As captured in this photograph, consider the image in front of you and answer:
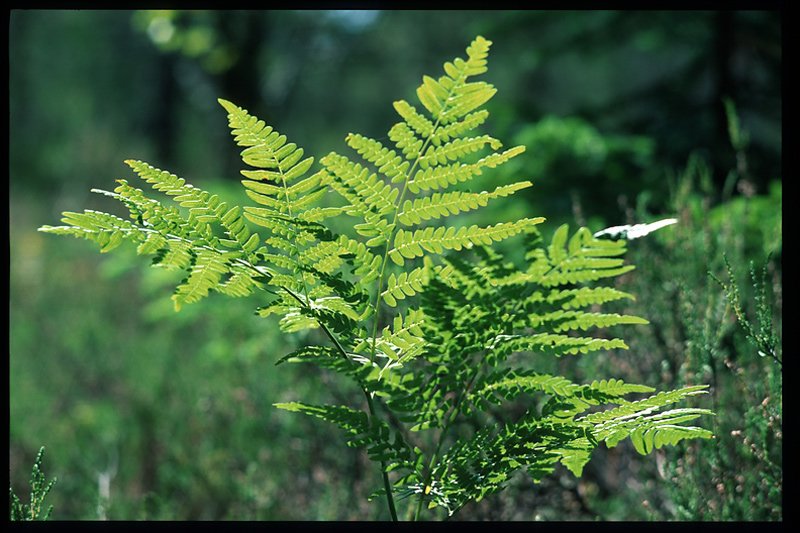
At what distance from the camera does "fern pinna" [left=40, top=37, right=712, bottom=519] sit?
1.09 metres

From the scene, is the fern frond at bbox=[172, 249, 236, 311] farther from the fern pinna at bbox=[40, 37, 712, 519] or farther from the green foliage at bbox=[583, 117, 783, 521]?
the green foliage at bbox=[583, 117, 783, 521]

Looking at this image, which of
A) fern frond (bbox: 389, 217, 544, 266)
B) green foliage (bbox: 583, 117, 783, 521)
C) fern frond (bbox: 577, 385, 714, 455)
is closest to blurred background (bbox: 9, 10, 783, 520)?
green foliage (bbox: 583, 117, 783, 521)

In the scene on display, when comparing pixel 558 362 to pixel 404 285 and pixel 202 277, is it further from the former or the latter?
pixel 202 277

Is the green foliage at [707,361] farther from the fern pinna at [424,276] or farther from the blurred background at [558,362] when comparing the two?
the fern pinna at [424,276]

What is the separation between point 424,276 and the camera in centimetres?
110

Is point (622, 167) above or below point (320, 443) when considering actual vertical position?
above

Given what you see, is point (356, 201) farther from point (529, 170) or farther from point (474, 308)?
point (529, 170)

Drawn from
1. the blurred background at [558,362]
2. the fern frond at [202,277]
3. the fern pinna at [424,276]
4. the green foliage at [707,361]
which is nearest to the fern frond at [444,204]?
the fern pinna at [424,276]

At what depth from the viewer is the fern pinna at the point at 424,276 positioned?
109 cm

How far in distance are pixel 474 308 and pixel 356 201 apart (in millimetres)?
242

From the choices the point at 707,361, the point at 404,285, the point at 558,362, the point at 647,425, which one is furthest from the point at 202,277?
the point at 558,362

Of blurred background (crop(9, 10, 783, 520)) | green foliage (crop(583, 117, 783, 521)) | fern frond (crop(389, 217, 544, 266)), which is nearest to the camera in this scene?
fern frond (crop(389, 217, 544, 266))
